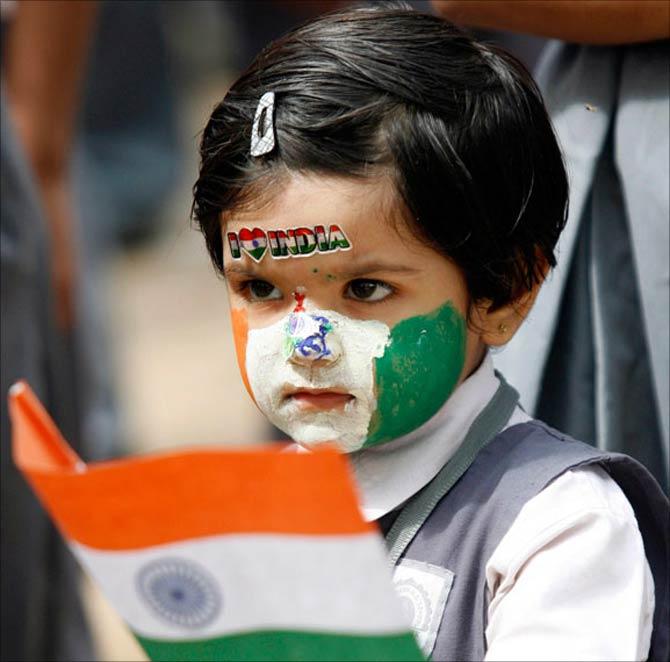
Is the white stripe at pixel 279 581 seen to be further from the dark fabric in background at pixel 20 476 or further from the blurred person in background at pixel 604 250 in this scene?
the dark fabric in background at pixel 20 476

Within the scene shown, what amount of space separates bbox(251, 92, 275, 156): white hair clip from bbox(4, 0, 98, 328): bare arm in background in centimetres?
179

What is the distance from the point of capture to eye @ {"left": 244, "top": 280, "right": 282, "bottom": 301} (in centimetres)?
171

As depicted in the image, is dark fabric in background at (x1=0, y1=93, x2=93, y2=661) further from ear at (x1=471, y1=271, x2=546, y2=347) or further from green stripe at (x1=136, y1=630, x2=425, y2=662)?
green stripe at (x1=136, y1=630, x2=425, y2=662)

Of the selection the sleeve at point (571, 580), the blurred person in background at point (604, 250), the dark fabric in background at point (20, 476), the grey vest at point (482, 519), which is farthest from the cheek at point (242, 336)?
the dark fabric in background at point (20, 476)

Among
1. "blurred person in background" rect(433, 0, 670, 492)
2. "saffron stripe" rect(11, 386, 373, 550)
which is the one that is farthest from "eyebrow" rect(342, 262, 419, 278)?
"blurred person in background" rect(433, 0, 670, 492)

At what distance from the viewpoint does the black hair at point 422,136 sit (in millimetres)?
1652

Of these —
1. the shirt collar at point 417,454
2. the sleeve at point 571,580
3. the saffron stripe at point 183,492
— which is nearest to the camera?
the saffron stripe at point 183,492

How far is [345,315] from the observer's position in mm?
1666

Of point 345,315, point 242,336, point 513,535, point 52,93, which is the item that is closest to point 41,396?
point 52,93

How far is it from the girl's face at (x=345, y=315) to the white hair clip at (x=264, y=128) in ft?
0.17

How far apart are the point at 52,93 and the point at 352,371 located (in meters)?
2.22

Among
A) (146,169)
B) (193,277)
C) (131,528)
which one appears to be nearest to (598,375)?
(131,528)

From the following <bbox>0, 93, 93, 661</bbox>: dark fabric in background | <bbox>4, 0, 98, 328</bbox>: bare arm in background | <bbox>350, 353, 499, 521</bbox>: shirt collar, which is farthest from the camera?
<bbox>4, 0, 98, 328</bbox>: bare arm in background

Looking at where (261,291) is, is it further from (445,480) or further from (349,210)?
(445,480)
